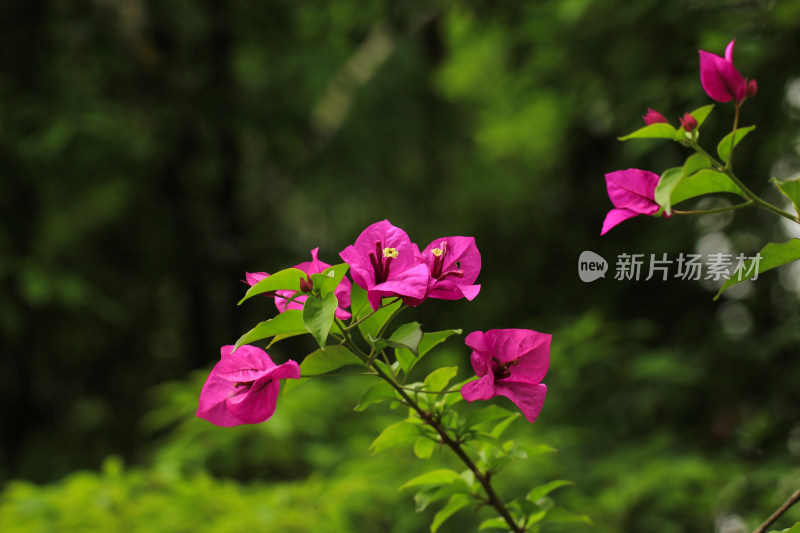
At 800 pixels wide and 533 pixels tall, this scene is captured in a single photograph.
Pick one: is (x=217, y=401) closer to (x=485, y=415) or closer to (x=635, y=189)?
(x=485, y=415)

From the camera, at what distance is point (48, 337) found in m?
3.02

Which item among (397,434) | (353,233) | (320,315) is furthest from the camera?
(353,233)

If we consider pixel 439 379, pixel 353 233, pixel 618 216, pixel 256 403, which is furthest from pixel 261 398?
pixel 353 233

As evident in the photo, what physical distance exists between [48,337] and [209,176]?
1.24 meters

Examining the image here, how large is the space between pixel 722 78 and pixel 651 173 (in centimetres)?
7

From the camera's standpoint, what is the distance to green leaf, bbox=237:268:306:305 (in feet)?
1.10

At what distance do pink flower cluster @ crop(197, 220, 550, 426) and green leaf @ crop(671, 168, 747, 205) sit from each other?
127 millimetres

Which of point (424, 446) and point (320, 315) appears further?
point (424, 446)

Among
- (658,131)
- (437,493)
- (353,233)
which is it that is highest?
(353,233)

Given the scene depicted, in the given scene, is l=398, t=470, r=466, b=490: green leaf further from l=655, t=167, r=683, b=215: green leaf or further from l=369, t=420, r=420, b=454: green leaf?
l=655, t=167, r=683, b=215: green leaf

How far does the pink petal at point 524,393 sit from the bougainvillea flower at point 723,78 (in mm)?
210

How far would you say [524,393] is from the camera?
0.36m

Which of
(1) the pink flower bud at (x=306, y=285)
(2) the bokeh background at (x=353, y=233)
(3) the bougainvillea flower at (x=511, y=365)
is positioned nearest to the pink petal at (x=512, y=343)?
(3) the bougainvillea flower at (x=511, y=365)

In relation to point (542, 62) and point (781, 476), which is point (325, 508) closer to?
point (781, 476)
